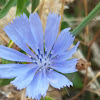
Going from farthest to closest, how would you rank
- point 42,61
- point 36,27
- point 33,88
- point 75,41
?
point 75,41 → point 42,61 → point 36,27 → point 33,88

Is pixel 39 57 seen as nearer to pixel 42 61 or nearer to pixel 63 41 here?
pixel 42 61

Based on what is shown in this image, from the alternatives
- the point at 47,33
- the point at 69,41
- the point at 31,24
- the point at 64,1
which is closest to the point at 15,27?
the point at 31,24

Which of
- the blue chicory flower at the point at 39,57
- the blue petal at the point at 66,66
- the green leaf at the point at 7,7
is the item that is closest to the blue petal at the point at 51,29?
the blue chicory flower at the point at 39,57

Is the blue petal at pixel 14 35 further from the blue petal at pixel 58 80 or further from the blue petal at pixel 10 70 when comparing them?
the blue petal at pixel 58 80

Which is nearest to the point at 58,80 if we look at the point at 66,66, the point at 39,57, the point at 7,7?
the point at 66,66

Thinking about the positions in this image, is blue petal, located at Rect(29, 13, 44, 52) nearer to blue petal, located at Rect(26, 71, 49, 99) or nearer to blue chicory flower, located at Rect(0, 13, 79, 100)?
blue chicory flower, located at Rect(0, 13, 79, 100)

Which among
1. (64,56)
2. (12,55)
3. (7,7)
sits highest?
(7,7)

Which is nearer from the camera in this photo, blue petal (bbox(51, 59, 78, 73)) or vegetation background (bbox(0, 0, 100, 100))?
blue petal (bbox(51, 59, 78, 73))

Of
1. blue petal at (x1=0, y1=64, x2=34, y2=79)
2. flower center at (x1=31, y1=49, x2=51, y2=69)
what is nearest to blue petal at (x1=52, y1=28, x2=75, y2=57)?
flower center at (x1=31, y1=49, x2=51, y2=69)
